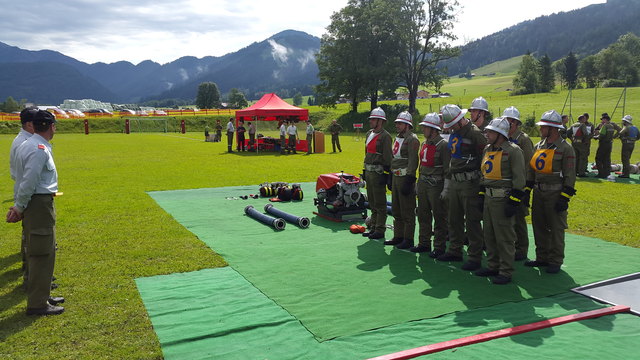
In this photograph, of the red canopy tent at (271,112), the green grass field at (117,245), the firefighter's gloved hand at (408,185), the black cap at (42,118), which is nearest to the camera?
the green grass field at (117,245)

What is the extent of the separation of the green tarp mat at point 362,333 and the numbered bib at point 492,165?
5.74 ft

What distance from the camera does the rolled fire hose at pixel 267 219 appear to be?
959 cm

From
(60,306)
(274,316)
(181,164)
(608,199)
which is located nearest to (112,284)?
(60,306)

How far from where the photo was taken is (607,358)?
4324 millimetres

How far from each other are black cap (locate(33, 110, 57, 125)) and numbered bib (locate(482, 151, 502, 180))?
5.77m

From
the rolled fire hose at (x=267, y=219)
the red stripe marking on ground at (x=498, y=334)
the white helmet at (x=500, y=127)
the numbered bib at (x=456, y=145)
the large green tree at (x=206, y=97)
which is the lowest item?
the red stripe marking on ground at (x=498, y=334)

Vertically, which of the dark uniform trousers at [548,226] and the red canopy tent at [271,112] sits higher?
the red canopy tent at [271,112]

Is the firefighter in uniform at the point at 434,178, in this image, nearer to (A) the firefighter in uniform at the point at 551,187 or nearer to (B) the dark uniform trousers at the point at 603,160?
(A) the firefighter in uniform at the point at 551,187

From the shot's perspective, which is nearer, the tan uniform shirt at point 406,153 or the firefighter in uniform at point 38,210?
the firefighter in uniform at point 38,210

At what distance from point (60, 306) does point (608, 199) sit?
43.9ft

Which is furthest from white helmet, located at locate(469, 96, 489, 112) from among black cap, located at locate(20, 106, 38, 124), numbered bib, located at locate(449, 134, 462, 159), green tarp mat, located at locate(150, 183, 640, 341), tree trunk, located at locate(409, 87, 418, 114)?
tree trunk, located at locate(409, 87, 418, 114)

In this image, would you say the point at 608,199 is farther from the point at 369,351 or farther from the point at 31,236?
the point at 31,236

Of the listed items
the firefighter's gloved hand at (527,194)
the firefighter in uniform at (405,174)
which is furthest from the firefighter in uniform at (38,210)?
the firefighter's gloved hand at (527,194)

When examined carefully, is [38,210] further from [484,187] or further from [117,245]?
[484,187]
